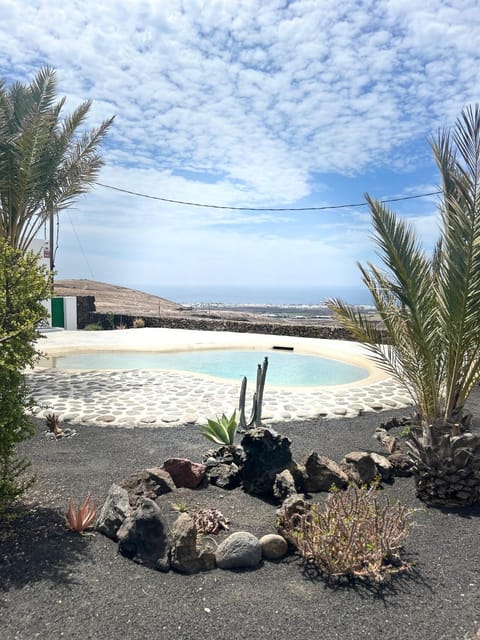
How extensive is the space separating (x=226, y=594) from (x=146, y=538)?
0.78 m

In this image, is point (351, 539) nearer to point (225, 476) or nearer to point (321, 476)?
point (321, 476)

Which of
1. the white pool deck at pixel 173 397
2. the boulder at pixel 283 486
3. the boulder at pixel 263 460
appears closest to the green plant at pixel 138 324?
the white pool deck at pixel 173 397

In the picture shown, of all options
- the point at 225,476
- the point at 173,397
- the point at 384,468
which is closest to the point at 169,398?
the point at 173,397

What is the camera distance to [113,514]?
4000 millimetres

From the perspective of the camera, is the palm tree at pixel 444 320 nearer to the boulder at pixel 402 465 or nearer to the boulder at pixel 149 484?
the boulder at pixel 402 465

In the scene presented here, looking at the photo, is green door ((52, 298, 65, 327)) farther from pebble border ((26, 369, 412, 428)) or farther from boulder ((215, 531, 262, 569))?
boulder ((215, 531, 262, 569))

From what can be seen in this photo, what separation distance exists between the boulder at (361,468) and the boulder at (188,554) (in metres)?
2.13

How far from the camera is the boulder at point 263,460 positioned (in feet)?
16.2


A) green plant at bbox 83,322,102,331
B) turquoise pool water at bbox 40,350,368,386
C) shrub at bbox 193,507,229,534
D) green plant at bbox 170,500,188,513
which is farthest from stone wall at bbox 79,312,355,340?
shrub at bbox 193,507,229,534

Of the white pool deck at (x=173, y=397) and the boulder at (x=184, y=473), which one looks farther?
the white pool deck at (x=173, y=397)

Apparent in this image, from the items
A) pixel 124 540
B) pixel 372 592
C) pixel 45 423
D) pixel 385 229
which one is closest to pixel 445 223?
pixel 385 229

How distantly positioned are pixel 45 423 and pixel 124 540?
4.17m

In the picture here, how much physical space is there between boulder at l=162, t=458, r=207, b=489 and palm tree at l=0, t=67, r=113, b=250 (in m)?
10.2

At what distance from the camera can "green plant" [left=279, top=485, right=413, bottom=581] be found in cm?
352
